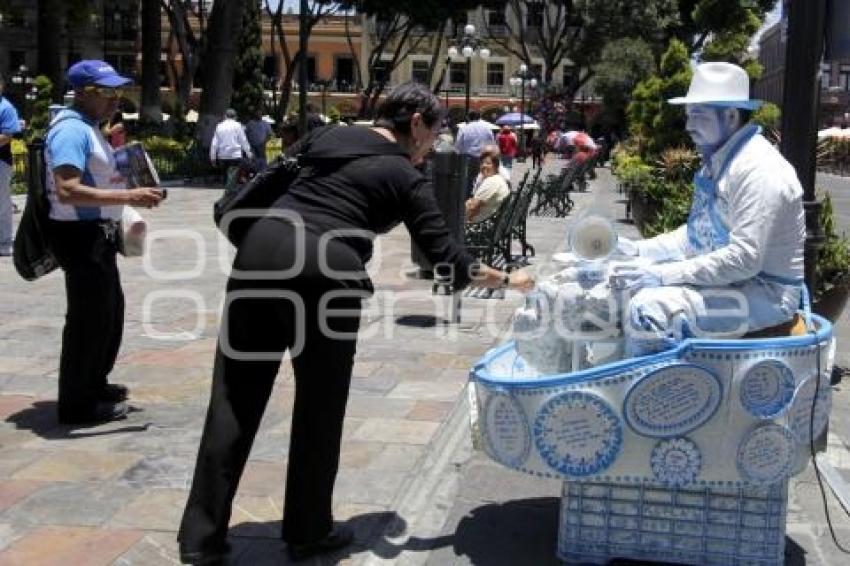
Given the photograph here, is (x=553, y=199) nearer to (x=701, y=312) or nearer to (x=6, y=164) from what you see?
(x=6, y=164)

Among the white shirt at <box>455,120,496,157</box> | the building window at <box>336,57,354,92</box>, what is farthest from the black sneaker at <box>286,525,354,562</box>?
the building window at <box>336,57,354,92</box>

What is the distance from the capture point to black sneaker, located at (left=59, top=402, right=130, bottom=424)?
17.4ft

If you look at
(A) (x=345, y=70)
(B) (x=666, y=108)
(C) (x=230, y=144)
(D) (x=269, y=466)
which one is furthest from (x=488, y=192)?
(A) (x=345, y=70)

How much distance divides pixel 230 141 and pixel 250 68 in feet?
101

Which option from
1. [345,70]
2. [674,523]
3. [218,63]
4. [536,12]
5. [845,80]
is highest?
[536,12]

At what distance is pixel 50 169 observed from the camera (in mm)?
5043

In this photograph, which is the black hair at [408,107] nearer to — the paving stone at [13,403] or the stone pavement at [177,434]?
the stone pavement at [177,434]

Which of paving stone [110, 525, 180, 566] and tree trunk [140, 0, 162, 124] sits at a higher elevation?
tree trunk [140, 0, 162, 124]

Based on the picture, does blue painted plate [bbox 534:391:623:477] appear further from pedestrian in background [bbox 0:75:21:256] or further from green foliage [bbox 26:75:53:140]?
green foliage [bbox 26:75:53:140]

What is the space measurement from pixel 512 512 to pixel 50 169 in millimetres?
2698

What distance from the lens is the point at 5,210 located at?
36.5 feet

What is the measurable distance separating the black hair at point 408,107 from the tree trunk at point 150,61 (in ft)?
88.0

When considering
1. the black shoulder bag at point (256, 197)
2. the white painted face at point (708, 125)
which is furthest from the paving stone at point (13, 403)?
the white painted face at point (708, 125)

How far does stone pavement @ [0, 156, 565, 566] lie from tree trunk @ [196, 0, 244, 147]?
49.8ft
